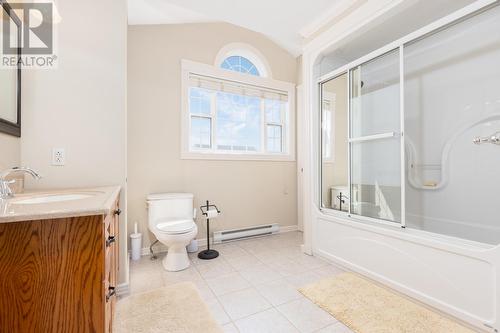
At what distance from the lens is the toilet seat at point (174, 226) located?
2.21 meters

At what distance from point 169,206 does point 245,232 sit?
3.82 feet

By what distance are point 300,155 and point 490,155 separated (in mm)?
2086

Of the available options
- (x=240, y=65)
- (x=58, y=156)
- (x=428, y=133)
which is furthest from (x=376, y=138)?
(x=58, y=156)

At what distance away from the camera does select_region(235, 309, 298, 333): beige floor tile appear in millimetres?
1468

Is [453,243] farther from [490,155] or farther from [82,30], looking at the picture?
Answer: [82,30]

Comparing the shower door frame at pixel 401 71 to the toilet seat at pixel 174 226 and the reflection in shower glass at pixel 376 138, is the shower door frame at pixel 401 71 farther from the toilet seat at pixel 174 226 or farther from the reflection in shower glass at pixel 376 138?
the toilet seat at pixel 174 226

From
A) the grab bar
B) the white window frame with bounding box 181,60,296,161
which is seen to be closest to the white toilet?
the white window frame with bounding box 181,60,296,161

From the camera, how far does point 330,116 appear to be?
2.78 metres

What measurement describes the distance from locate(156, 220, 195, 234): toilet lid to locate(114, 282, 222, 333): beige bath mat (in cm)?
49

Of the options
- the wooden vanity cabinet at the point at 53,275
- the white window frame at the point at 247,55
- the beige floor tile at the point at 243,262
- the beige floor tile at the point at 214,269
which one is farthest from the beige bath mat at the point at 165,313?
the white window frame at the point at 247,55

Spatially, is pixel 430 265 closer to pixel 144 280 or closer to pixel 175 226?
pixel 175 226

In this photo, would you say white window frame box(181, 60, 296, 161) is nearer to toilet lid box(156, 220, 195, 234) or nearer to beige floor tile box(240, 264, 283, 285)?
toilet lid box(156, 220, 195, 234)

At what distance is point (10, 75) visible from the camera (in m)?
1.45

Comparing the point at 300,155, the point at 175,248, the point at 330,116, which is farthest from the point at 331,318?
the point at 300,155
